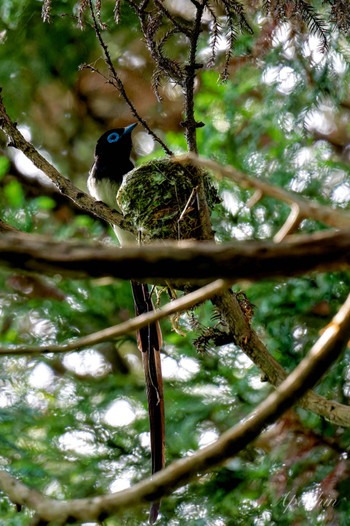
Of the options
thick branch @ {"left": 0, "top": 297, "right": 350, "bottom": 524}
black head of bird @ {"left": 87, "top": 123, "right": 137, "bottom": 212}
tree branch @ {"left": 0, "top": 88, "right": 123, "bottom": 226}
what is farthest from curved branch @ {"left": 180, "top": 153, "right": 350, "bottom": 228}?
black head of bird @ {"left": 87, "top": 123, "right": 137, "bottom": 212}

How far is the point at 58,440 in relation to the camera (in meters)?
5.37

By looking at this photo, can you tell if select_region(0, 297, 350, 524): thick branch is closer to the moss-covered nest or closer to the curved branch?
the curved branch

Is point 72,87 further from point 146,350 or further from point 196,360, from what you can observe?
point 146,350

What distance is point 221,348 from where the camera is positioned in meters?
5.45

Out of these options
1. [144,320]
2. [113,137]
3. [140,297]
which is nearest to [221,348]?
[140,297]

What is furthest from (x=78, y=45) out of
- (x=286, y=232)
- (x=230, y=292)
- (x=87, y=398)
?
(x=286, y=232)

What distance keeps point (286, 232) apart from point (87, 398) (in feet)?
13.4

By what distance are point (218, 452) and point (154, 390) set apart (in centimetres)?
252

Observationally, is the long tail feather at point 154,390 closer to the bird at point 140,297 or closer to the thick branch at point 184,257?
the bird at point 140,297

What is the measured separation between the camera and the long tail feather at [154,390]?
3.63m

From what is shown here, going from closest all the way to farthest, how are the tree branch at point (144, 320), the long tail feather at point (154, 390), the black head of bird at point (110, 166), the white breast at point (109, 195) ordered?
the tree branch at point (144, 320) < the long tail feather at point (154, 390) < the white breast at point (109, 195) < the black head of bird at point (110, 166)

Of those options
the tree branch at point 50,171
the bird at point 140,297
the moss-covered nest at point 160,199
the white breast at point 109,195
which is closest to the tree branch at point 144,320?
the bird at point 140,297

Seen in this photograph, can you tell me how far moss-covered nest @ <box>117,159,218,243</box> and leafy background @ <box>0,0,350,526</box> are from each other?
0.45 m

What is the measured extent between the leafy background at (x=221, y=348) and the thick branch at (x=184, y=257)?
279 cm
